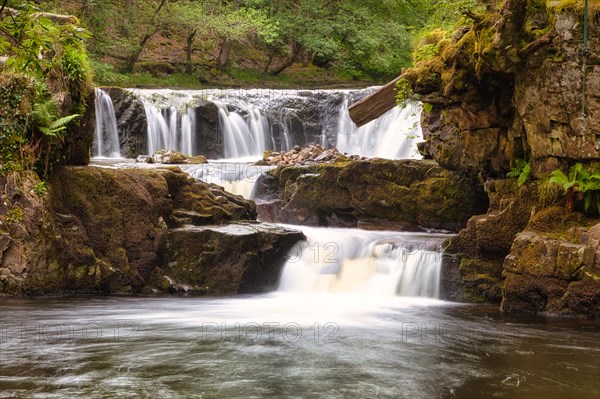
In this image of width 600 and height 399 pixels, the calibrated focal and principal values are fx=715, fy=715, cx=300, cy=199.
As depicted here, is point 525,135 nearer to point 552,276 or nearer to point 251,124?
point 552,276

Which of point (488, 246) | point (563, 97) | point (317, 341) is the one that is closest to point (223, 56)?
point (488, 246)

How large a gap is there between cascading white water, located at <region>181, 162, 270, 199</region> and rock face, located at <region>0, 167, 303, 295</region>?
12.8 feet

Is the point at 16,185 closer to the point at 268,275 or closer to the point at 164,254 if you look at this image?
the point at 164,254

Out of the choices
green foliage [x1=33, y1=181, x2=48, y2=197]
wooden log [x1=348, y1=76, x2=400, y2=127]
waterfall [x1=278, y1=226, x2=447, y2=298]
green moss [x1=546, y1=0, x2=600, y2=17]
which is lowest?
waterfall [x1=278, y1=226, x2=447, y2=298]

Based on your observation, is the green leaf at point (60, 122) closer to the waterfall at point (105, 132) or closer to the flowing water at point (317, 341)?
the flowing water at point (317, 341)

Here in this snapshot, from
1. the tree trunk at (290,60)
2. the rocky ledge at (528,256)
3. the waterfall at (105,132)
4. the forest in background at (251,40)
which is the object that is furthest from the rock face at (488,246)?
the tree trunk at (290,60)

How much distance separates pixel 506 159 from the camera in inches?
467

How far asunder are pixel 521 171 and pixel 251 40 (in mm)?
26511

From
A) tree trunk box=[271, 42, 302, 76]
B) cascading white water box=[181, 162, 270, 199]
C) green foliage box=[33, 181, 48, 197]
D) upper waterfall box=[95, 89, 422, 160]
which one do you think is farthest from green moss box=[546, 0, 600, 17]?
tree trunk box=[271, 42, 302, 76]

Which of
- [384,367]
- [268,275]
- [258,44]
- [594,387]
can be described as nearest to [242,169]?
[268,275]

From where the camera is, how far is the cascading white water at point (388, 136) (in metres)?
19.8

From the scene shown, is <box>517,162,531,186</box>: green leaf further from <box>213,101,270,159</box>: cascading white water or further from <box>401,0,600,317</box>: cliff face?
<box>213,101,270,159</box>: cascading white water

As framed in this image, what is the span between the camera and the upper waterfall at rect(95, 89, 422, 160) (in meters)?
21.2

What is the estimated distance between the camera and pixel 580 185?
10000mm
